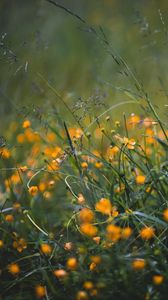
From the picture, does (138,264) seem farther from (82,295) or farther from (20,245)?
(20,245)

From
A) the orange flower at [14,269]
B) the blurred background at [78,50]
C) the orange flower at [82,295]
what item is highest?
the blurred background at [78,50]

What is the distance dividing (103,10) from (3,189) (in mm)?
3711

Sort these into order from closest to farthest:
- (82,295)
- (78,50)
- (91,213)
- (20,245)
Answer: (82,295) < (91,213) < (20,245) < (78,50)

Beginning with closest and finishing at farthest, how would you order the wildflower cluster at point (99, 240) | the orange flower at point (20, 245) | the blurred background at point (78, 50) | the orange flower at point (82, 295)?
the orange flower at point (82, 295) → the wildflower cluster at point (99, 240) → the orange flower at point (20, 245) → the blurred background at point (78, 50)

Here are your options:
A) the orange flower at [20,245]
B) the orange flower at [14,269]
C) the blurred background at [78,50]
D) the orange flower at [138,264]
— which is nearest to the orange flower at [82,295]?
the orange flower at [138,264]

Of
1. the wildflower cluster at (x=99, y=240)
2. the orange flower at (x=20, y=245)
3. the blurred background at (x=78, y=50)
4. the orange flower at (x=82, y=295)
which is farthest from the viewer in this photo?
the blurred background at (x=78, y=50)

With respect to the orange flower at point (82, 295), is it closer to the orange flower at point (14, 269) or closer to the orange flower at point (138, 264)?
the orange flower at point (138, 264)

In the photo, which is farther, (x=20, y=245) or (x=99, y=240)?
(x=20, y=245)

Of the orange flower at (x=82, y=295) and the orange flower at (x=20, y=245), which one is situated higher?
the orange flower at (x=20, y=245)

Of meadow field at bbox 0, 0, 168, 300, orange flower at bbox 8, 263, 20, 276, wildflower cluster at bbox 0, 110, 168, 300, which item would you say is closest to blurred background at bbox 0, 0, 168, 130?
meadow field at bbox 0, 0, 168, 300

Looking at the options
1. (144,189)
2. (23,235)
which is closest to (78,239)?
(23,235)

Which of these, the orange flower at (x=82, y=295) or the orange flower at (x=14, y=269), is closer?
the orange flower at (x=82, y=295)

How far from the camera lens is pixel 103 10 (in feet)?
19.6

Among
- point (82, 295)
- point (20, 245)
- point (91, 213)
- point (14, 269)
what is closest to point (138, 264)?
point (82, 295)
